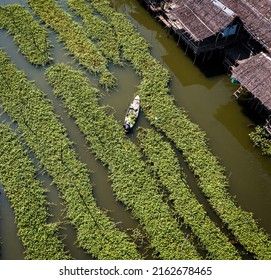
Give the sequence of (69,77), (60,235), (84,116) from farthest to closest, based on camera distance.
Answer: (69,77) < (84,116) < (60,235)

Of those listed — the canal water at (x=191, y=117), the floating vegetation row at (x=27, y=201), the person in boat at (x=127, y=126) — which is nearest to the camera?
the floating vegetation row at (x=27, y=201)

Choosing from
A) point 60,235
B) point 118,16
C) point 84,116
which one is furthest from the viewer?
point 118,16

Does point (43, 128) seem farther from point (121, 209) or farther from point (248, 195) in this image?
point (248, 195)

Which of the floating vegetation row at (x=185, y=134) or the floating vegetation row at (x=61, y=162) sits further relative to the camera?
the floating vegetation row at (x=185, y=134)

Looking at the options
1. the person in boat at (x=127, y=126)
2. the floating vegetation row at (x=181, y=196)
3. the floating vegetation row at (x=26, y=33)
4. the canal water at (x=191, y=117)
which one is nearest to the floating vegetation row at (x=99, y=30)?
the canal water at (x=191, y=117)

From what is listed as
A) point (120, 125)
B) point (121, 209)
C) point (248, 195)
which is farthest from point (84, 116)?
point (248, 195)

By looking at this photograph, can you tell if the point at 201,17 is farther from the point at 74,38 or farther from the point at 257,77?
the point at 74,38

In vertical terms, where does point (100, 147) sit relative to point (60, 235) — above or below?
above

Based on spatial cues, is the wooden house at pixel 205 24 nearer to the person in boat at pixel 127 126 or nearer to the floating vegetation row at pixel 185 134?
the floating vegetation row at pixel 185 134
